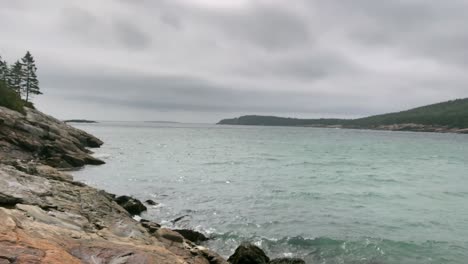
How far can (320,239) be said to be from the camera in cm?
2142

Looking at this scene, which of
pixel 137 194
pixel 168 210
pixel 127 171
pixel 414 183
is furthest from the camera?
pixel 127 171

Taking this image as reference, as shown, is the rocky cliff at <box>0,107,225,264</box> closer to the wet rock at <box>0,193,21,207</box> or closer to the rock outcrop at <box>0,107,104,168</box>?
the wet rock at <box>0,193,21,207</box>

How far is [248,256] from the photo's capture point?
54.4 ft

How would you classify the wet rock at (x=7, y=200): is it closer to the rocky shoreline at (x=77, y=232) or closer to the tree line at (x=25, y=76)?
the rocky shoreline at (x=77, y=232)

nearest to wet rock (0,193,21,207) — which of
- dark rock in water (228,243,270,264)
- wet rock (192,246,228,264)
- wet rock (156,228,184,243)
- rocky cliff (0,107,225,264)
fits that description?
rocky cliff (0,107,225,264)

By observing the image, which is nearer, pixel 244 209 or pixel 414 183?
pixel 244 209

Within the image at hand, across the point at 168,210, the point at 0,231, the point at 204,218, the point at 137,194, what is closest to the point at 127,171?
the point at 137,194

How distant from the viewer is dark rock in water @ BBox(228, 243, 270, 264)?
650 inches

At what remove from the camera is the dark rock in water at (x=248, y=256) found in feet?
54.2

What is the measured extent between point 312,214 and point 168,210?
10.2 metres

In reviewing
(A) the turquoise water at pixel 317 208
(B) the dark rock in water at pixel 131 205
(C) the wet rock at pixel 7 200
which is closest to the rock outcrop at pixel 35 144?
(A) the turquoise water at pixel 317 208

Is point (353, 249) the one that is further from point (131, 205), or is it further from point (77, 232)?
point (131, 205)

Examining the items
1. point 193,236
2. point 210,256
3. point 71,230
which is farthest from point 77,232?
point 193,236

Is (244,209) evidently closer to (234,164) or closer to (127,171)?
(127,171)
